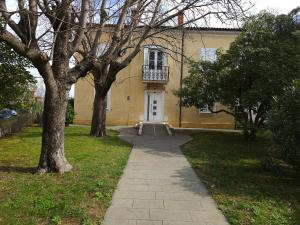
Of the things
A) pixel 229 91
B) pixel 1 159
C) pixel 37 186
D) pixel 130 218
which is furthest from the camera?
pixel 229 91

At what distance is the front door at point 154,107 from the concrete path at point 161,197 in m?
14.9

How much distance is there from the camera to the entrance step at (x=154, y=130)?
22470 mm

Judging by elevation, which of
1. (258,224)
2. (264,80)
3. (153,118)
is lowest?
(258,224)

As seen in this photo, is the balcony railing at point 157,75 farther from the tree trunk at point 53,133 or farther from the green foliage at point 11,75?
the tree trunk at point 53,133

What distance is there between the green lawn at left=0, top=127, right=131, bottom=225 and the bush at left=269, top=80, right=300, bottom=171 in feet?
13.9

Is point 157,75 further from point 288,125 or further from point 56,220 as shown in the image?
point 56,220

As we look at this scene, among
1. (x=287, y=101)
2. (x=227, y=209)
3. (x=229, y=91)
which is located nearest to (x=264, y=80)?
(x=229, y=91)

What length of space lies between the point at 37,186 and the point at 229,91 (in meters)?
13.8

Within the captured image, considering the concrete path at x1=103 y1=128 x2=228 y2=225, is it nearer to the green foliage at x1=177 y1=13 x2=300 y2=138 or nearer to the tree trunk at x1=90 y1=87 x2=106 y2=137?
the green foliage at x1=177 y1=13 x2=300 y2=138

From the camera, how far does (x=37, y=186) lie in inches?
327

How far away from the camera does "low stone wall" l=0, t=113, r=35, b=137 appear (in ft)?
60.8

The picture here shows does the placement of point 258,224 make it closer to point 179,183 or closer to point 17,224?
point 179,183

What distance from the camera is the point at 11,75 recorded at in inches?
659

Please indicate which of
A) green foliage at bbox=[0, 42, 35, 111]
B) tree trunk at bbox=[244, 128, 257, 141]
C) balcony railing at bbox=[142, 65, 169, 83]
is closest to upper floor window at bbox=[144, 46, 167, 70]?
balcony railing at bbox=[142, 65, 169, 83]
